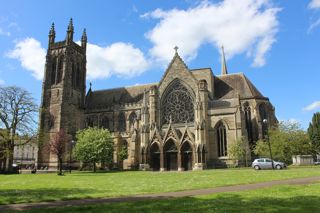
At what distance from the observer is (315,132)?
6675 centimetres

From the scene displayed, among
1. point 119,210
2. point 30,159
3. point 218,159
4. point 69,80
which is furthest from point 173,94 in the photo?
point 30,159

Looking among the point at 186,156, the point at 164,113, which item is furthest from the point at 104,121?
the point at 186,156

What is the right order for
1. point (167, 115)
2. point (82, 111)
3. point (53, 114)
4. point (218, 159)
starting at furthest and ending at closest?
point (82, 111)
point (53, 114)
point (167, 115)
point (218, 159)

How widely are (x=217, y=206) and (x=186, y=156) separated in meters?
40.4

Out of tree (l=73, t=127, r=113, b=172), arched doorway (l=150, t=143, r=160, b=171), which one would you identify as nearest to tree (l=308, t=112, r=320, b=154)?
arched doorway (l=150, t=143, r=160, b=171)

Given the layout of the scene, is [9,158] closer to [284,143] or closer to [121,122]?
[121,122]

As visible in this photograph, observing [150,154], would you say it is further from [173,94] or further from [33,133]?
[33,133]

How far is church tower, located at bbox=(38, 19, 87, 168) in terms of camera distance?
203ft

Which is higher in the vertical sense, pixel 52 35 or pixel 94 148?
pixel 52 35

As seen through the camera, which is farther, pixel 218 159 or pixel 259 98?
pixel 259 98

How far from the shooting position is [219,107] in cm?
5222

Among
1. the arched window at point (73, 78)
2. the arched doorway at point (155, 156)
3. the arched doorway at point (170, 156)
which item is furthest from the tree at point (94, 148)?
the arched window at point (73, 78)

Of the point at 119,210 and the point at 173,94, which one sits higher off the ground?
the point at 173,94

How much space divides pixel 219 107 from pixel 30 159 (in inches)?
3294
